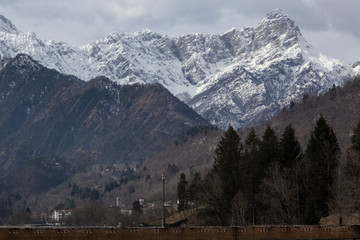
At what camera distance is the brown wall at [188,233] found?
6272 centimetres

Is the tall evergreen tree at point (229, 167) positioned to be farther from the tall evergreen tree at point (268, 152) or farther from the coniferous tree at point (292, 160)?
the coniferous tree at point (292, 160)

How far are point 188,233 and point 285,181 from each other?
33.9 m

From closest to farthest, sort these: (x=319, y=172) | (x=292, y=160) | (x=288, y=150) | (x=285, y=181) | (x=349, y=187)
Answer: (x=349, y=187) → (x=285, y=181) → (x=319, y=172) → (x=292, y=160) → (x=288, y=150)

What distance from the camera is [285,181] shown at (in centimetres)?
9669

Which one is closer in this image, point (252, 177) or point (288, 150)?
point (288, 150)

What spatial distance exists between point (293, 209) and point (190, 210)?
58028 millimetres

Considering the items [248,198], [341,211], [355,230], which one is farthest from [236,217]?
[355,230]

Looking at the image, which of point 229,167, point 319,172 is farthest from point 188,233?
point 229,167

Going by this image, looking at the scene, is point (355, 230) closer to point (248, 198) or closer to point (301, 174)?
point (301, 174)

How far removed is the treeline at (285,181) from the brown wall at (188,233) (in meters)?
18.1

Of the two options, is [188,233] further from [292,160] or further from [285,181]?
[292,160]

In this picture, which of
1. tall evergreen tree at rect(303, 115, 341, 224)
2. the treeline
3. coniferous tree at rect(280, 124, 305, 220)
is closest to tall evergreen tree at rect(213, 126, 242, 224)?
the treeline

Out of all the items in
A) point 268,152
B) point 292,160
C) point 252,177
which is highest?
point 268,152

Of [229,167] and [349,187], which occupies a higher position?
[229,167]
